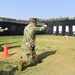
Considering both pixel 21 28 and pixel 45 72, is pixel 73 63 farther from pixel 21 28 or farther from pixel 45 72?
pixel 21 28

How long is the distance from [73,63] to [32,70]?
1792 millimetres

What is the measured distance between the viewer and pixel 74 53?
12.3 m

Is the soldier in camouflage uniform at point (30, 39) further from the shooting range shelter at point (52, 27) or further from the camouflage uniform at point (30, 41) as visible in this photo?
the shooting range shelter at point (52, 27)

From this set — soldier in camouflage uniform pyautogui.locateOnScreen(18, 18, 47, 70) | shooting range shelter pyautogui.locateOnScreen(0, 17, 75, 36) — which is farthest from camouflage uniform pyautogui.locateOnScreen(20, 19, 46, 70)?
shooting range shelter pyautogui.locateOnScreen(0, 17, 75, 36)

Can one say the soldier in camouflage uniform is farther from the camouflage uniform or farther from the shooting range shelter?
the shooting range shelter

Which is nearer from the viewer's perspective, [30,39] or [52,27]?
[30,39]

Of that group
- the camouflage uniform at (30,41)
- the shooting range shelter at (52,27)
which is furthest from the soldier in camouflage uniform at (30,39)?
the shooting range shelter at (52,27)

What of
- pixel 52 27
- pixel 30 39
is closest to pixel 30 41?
pixel 30 39

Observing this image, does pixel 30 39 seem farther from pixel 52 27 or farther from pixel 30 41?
pixel 52 27

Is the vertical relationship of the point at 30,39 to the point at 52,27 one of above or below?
above

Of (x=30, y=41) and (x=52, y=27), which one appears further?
(x=52, y=27)

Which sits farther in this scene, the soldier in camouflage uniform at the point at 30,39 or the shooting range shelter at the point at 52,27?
the shooting range shelter at the point at 52,27

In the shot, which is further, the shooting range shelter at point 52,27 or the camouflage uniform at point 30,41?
the shooting range shelter at point 52,27

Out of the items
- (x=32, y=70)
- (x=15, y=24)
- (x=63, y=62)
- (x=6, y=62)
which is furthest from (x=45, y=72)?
(x=15, y=24)
